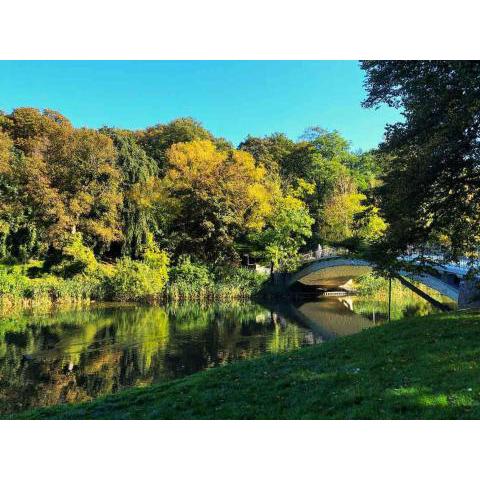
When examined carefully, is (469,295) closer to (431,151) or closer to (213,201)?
(431,151)

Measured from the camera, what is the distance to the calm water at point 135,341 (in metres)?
12.0

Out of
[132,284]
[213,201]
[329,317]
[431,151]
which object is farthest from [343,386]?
[213,201]

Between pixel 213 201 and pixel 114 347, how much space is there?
1868cm

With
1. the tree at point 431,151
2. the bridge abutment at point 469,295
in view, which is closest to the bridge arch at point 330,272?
the bridge abutment at point 469,295

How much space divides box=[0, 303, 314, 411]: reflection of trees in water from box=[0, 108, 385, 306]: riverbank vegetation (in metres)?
5.56

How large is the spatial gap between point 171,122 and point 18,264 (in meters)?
22.9

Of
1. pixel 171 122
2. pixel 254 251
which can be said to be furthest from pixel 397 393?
pixel 171 122

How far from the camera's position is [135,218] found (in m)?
34.0

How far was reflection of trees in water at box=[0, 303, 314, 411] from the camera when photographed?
11852mm

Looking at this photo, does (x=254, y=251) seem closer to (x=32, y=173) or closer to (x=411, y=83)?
(x=32, y=173)

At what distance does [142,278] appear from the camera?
28.9m

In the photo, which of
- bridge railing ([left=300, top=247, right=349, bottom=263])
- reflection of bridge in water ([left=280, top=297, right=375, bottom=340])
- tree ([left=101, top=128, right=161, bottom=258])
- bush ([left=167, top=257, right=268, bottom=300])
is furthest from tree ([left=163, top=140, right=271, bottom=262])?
reflection of bridge in water ([left=280, top=297, right=375, bottom=340])

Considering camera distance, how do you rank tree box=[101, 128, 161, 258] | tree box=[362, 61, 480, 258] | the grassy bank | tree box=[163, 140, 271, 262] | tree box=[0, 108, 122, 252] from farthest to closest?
tree box=[163, 140, 271, 262] → tree box=[101, 128, 161, 258] → tree box=[0, 108, 122, 252] → the grassy bank → tree box=[362, 61, 480, 258]

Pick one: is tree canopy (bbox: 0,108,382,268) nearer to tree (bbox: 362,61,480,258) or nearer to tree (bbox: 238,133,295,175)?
tree (bbox: 238,133,295,175)
